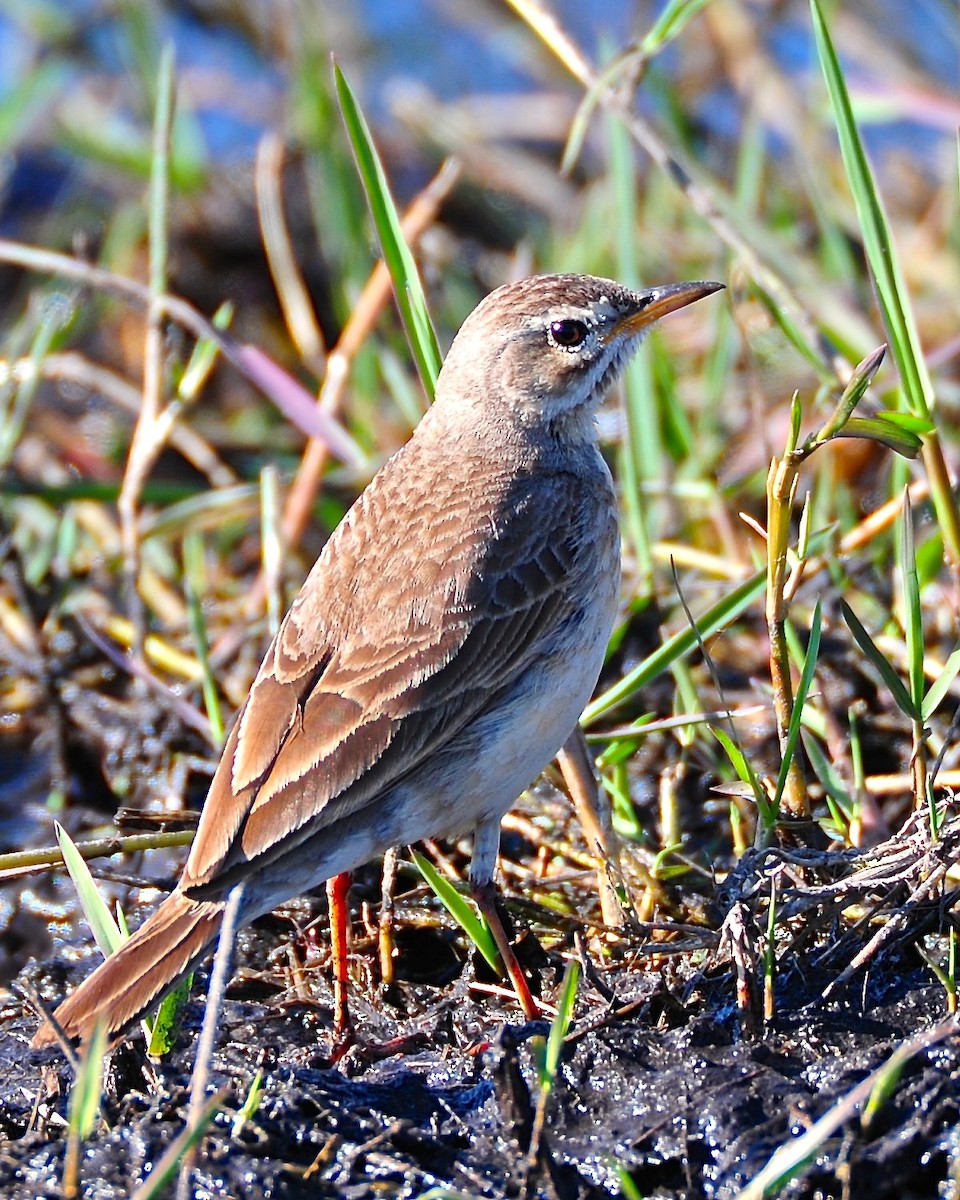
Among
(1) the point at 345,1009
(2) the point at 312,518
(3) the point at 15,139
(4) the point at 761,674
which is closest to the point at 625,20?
(3) the point at 15,139

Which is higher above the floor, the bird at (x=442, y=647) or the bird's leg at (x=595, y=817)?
the bird at (x=442, y=647)

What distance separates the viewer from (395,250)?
16.3 feet

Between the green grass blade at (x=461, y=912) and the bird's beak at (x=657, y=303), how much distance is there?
183 centimetres

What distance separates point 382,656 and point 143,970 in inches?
39.3

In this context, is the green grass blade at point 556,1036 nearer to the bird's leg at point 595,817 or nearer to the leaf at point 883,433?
the bird's leg at point 595,817

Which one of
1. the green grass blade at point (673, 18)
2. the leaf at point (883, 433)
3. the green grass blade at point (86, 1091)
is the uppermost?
the green grass blade at point (673, 18)

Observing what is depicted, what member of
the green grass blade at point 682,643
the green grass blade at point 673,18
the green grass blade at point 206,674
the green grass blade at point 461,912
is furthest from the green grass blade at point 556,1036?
the green grass blade at point 673,18

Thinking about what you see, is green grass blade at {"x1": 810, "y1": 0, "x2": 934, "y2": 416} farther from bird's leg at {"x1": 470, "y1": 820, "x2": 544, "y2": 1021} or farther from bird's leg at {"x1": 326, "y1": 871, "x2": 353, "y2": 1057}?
bird's leg at {"x1": 326, "y1": 871, "x2": 353, "y2": 1057}

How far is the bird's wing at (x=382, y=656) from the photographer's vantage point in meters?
4.02

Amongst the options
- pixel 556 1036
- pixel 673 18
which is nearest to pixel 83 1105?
pixel 556 1036

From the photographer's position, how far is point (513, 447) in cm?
497

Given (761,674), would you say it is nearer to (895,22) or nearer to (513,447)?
(513,447)

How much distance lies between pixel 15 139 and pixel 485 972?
690 centimetres

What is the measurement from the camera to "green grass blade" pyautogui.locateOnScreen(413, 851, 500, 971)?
13.8ft
